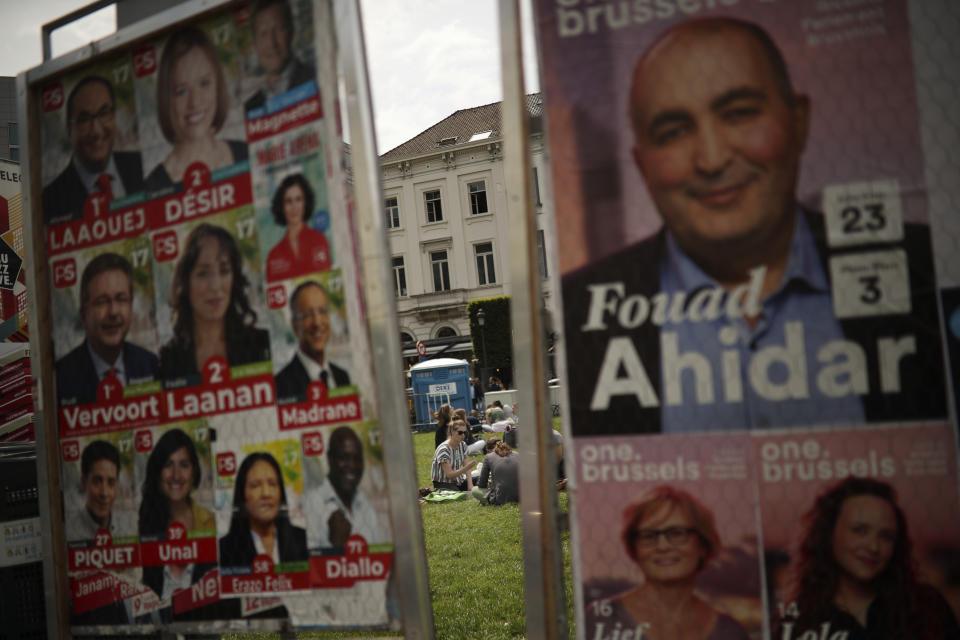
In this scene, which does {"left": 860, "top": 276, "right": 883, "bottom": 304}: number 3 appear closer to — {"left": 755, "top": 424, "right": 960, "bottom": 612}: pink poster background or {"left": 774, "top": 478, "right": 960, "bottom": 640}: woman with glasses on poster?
{"left": 755, "top": 424, "right": 960, "bottom": 612}: pink poster background

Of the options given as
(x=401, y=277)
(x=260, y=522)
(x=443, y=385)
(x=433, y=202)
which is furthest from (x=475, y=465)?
(x=401, y=277)

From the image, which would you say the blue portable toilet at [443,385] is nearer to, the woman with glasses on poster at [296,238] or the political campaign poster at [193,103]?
the political campaign poster at [193,103]

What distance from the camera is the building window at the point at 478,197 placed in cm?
3127

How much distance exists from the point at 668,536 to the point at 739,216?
3.18 ft

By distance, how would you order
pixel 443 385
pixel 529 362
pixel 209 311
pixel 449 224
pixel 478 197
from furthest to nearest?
pixel 449 224 < pixel 478 197 < pixel 443 385 < pixel 209 311 < pixel 529 362

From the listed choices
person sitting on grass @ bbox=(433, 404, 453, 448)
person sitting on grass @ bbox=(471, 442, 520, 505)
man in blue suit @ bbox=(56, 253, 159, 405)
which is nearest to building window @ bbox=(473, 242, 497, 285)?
person sitting on grass @ bbox=(433, 404, 453, 448)

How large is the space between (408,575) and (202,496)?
98 cm

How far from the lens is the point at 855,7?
6.77 ft

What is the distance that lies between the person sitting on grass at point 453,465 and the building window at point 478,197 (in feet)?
73.6

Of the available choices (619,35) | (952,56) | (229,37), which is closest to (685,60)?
(619,35)

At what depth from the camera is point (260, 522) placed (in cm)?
288

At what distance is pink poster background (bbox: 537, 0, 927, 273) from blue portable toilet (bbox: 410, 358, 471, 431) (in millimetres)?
17091

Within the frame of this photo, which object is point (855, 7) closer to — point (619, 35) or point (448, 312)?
point (619, 35)

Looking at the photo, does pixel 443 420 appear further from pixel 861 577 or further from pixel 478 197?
pixel 478 197
